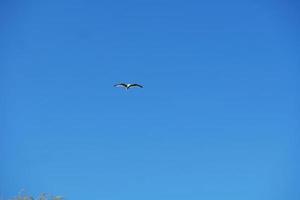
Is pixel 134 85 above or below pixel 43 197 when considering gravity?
above

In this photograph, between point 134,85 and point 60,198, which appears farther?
point 60,198

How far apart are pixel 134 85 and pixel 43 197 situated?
86.4ft

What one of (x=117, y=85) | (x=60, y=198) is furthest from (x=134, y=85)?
(x=60, y=198)

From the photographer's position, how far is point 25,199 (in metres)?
60.6

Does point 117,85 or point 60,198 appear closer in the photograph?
point 117,85

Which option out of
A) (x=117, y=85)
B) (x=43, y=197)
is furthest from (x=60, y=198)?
(x=117, y=85)

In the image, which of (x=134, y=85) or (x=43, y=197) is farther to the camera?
(x=43, y=197)

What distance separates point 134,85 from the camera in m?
46.7

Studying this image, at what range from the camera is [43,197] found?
197 feet

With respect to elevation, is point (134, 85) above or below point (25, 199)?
above

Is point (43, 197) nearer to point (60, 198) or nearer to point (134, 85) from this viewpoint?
point (60, 198)

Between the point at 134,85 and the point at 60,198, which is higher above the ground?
the point at 134,85

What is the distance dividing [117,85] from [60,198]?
24.7 meters

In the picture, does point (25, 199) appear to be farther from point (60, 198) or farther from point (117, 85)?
point (117, 85)
